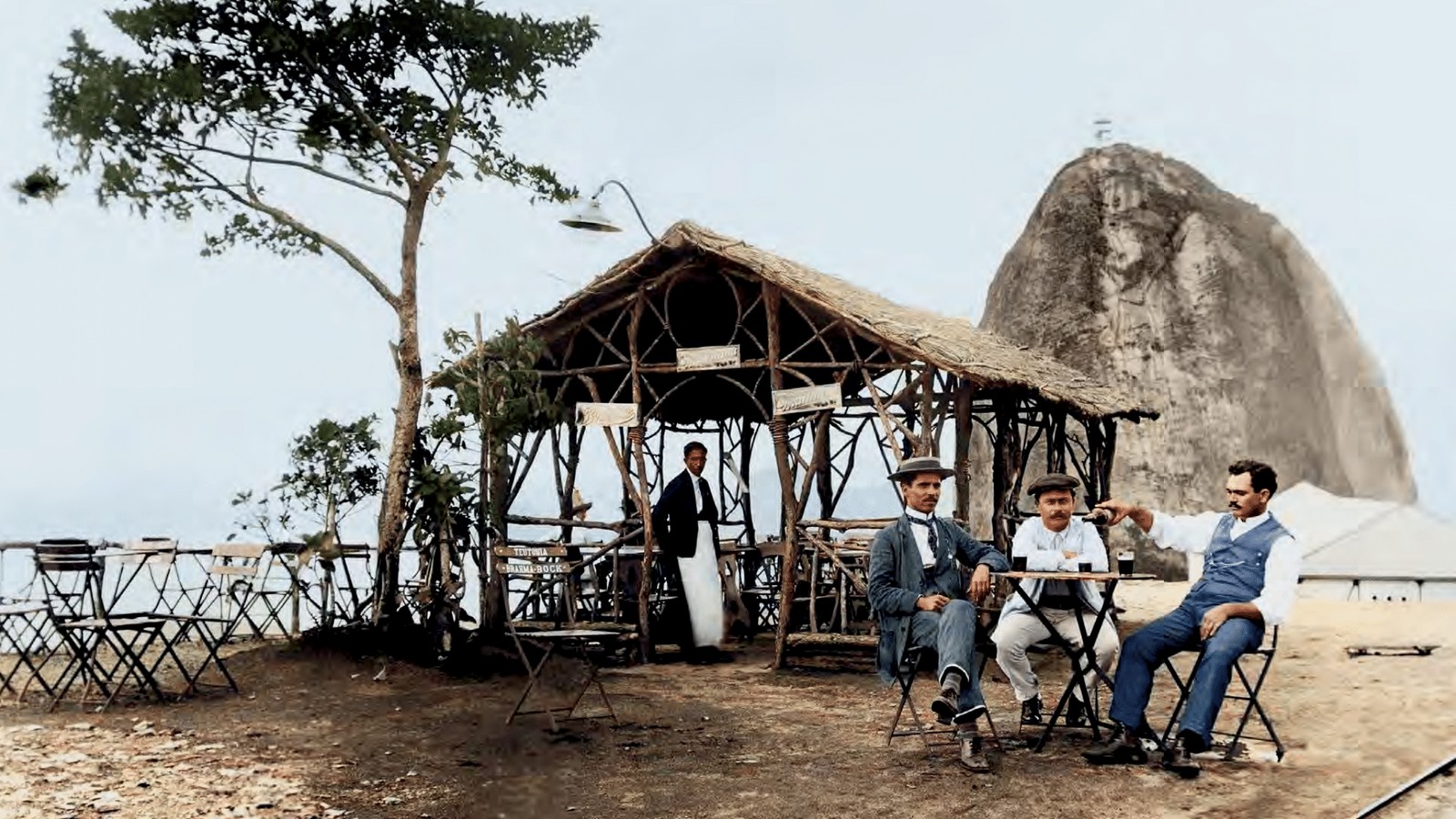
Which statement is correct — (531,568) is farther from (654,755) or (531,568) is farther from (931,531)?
(931,531)

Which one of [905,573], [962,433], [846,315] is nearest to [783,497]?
[962,433]

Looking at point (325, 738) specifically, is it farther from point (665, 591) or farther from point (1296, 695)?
point (1296, 695)

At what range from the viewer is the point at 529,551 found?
11.4 m

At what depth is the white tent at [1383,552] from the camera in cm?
1855

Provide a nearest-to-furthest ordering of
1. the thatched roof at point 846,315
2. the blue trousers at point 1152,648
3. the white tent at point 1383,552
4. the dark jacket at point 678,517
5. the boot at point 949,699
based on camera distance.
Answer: the blue trousers at point 1152,648, the boot at point 949,699, the thatched roof at point 846,315, the dark jacket at point 678,517, the white tent at point 1383,552

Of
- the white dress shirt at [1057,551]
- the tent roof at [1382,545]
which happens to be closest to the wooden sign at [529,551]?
the white dress shirt at [1057,551]

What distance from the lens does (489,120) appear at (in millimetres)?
13125

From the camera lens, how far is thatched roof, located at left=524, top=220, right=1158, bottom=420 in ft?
35.4

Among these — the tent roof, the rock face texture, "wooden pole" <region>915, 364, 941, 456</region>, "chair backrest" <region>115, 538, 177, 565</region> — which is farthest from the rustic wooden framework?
the rock face texture

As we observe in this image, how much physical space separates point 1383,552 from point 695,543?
12.3m

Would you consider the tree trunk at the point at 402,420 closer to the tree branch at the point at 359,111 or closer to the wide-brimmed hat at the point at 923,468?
the tree branch at the point at 359,111

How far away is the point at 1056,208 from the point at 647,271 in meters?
21.9

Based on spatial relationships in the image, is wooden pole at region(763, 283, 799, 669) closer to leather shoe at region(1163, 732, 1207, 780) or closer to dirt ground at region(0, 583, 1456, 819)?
dirt ground at region(0, 583, 1456, 819)

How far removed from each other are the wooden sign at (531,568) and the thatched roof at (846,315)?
226 cm
